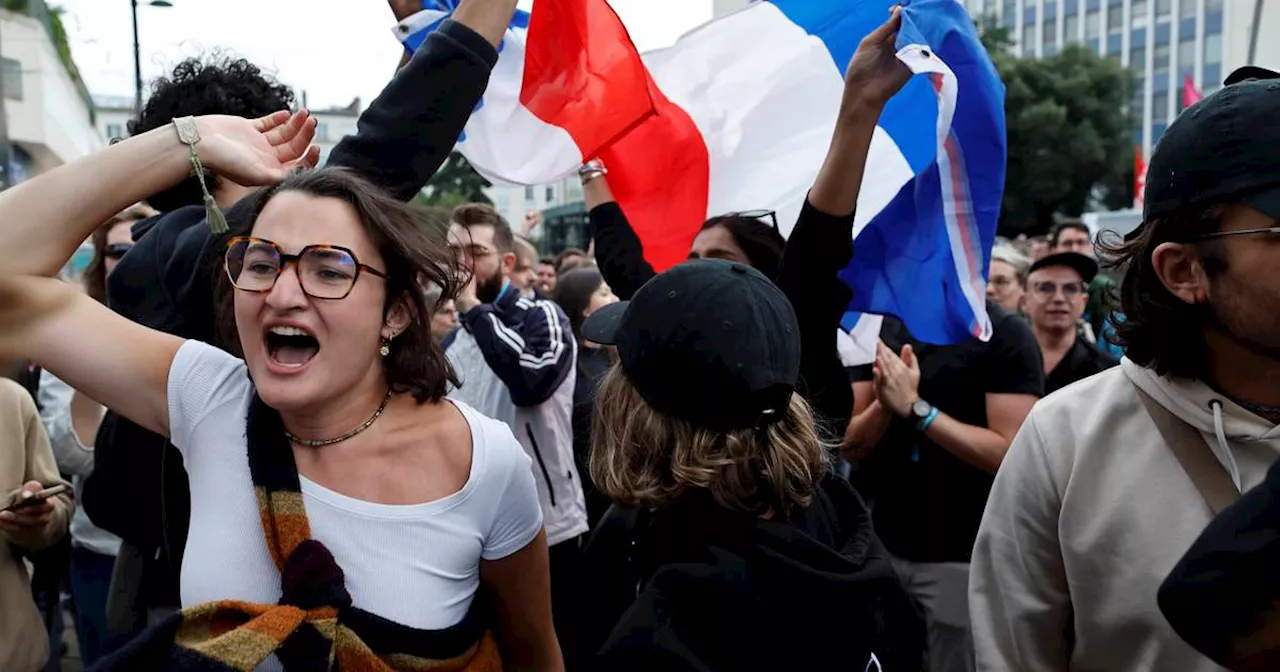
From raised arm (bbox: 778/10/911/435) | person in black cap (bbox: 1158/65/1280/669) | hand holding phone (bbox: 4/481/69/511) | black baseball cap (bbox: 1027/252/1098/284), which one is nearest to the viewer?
person in black cap (bbox: 1158/65/1280/669)

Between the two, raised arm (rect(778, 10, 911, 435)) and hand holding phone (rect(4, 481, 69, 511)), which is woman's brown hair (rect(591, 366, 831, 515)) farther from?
hand holding phone (rect(4, 481, 69, 511))

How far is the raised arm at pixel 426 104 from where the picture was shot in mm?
2023

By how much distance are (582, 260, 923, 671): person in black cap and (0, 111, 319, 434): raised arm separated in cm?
81

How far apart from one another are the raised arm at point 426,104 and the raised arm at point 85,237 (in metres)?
0.19

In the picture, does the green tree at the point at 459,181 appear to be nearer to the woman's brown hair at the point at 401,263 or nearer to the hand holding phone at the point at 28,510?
the hand holding phone at the point at 28,510

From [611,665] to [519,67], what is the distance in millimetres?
2322

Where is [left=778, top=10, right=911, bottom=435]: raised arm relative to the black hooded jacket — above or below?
above

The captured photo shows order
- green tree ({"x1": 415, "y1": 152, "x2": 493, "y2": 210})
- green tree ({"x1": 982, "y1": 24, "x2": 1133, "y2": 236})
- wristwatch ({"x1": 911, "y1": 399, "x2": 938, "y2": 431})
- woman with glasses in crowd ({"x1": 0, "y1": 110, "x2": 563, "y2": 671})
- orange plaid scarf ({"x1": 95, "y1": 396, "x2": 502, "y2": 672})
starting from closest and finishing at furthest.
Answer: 1. orange plaid scarf ({"x1": 95, "y1": 396, "x2": 502, "y2": 672})
2. woman with glasses in crowd ({"x1": 0, "y1": 110, "x2": 563, "y2": 671})
3. wristwatch ({"x1": 911, "y1": 399, "x2": 938, "y2": 431})
4. green tree ({"x1": 415, "y1": 152, "x2": 493, "y2": 210})
5. green tree ({"x1": 982, "y1": 24, "x2": 1133, "y2": 236})

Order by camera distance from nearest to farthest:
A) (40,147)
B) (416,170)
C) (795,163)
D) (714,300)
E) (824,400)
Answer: (40,147)
(714,300)
(416,170)
(824,400)
(795,163)

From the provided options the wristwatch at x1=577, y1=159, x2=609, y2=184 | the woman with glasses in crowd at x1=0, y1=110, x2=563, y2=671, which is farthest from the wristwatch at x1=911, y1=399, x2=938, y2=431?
the woman with glasses in crowd at x1=0, y1=110, x2=563, y2=671

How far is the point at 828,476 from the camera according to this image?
2.16 metres

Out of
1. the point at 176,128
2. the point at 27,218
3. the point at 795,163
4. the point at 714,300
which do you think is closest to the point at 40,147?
the point at 27,218

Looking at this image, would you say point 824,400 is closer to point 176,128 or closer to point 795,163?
point 795,163

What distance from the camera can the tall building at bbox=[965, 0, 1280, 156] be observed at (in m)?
A: 72.9
